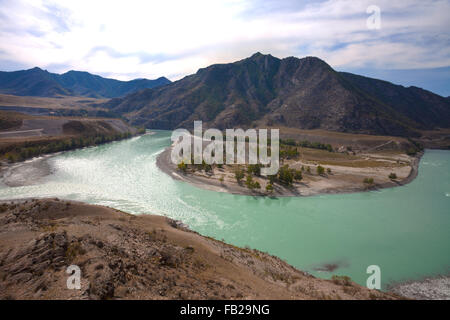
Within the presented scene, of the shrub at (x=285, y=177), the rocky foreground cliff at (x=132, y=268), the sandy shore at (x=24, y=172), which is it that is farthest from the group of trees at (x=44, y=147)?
the shrub at (x=285, y=177)

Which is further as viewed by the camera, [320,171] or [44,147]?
[44,147]

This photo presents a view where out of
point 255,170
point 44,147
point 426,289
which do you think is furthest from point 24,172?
point 426,289

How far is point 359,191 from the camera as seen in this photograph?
52219 millimetres

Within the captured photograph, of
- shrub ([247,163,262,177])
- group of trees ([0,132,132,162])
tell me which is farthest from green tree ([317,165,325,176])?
group of trees ([0,132,132,162])

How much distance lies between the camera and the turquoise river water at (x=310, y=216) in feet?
90.5

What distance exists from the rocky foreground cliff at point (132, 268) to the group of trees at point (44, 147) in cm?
6691

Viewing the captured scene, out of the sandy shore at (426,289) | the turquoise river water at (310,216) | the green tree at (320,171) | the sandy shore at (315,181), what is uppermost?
the green tree at (320,171)

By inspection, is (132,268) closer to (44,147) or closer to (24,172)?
(24,172)

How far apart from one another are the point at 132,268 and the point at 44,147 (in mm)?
94667

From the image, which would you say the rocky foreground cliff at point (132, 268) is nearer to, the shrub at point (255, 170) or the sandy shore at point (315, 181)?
the sandy shore at point (315, 181)

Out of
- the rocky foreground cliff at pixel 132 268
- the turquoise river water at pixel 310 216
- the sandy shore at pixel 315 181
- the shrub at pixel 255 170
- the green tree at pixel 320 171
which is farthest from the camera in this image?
the green tree at pixel 320 171

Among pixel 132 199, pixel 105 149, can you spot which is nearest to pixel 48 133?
pixel 105 149

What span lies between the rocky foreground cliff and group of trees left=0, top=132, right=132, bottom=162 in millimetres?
66914

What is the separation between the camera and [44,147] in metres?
81.2
